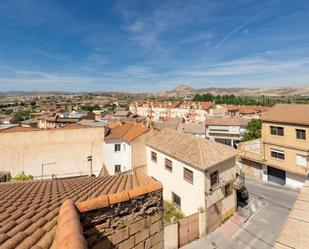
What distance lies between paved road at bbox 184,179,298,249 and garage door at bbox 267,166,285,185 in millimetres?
1226

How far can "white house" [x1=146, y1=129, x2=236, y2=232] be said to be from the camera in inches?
796

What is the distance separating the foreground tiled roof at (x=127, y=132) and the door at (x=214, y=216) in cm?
1305

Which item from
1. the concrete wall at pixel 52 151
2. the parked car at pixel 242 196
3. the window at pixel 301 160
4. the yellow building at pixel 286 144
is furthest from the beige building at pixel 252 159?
the concrete wall at pixel 52 151

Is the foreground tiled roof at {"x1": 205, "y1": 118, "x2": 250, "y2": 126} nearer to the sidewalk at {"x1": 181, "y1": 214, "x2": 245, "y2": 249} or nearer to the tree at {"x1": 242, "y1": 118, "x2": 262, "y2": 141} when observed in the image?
the tree at {"x1": 242, "y1": 118, "x2": 262, "y2": 141}

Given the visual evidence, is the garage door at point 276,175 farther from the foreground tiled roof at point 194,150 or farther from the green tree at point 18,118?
the green tree at point 18,118

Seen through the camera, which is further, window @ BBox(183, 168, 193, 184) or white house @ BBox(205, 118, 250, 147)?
white house @ BBox(205, 118, 250, 147)

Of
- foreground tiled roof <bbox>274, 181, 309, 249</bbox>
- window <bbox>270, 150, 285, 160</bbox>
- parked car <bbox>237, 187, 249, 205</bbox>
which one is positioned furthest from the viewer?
window <bbox>270, 150, 285, 160</bbox>

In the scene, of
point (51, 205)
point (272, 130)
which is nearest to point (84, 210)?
point (51, 205)

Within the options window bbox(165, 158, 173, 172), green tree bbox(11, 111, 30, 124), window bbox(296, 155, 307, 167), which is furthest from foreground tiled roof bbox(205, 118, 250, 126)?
green tree bbox(11, 111, 30, 124)

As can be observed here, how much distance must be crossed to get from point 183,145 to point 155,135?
6.85 metres

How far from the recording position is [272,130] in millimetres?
30969

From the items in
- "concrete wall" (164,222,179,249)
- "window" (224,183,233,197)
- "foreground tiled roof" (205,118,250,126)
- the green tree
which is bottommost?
"concrete wall" (164,222,179,249)

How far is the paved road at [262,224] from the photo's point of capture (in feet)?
60.6

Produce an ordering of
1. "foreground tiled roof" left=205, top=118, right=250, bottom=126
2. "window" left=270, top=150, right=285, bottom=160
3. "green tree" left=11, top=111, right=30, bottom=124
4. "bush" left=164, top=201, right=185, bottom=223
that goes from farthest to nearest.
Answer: "green tree" left=11, top=111, right=30, bottom=124 < "foreground tiled roof" left=205, top=118, right=250, bottom=126 < "window" left=270, top=150, right=285, bottom=160 < "bush" left=164, top=201, right=185, bottom=223
